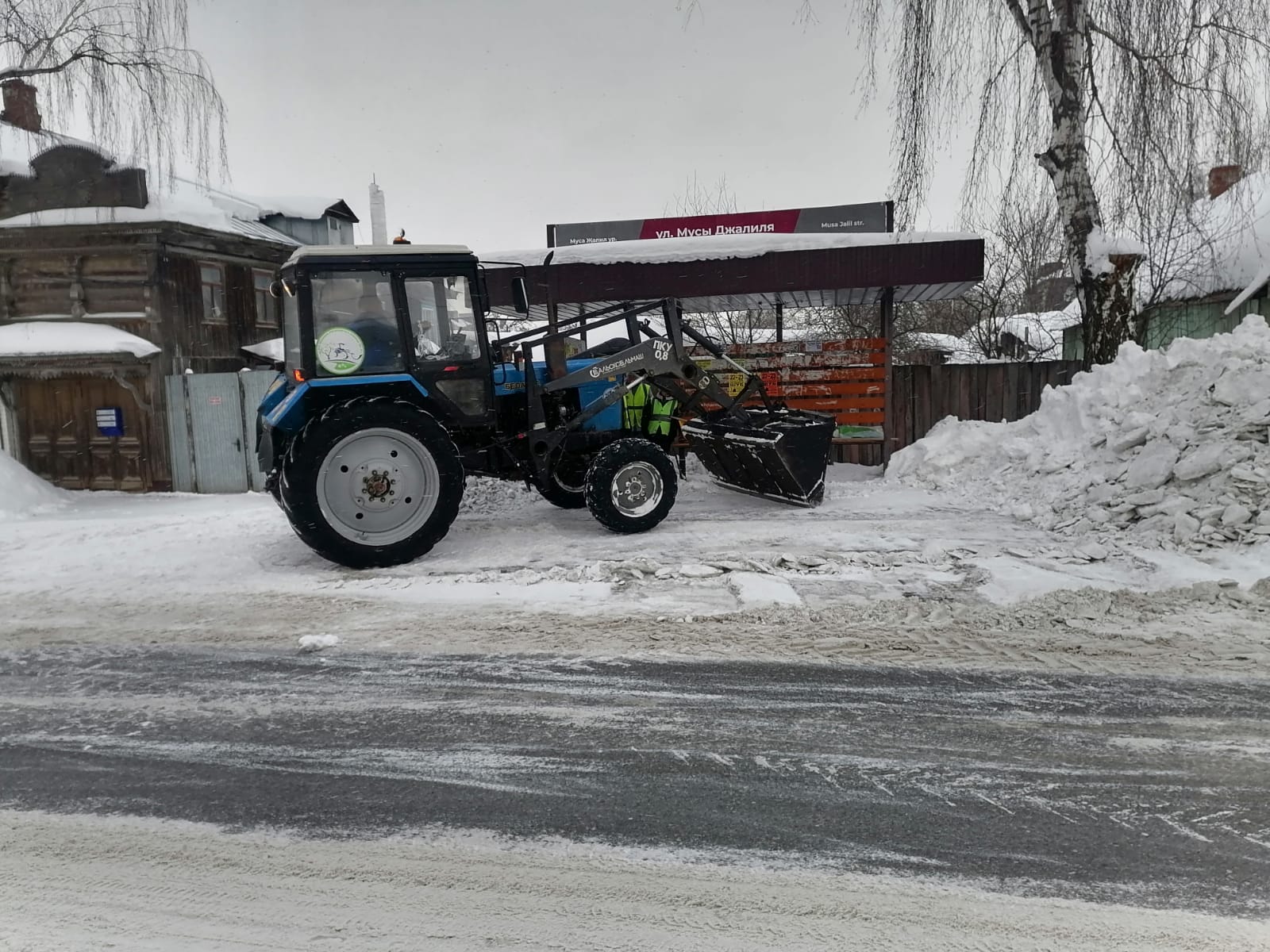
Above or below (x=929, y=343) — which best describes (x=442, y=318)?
below

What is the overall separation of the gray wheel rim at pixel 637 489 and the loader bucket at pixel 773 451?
1.46 m

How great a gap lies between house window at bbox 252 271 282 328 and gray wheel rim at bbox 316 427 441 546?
1258 cm

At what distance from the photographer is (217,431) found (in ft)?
46.3

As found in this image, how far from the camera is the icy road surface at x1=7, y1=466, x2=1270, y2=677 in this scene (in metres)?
4.52

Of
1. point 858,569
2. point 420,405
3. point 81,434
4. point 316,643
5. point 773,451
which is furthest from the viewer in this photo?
point 81,434

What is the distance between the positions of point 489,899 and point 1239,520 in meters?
6.07

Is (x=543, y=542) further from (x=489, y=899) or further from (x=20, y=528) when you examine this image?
(x=20, y=528)

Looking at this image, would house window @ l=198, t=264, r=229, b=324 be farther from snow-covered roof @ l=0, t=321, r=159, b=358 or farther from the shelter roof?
the shelter roof

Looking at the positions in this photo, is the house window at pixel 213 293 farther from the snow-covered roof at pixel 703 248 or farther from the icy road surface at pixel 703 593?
the icy road surface at pixel 703 593

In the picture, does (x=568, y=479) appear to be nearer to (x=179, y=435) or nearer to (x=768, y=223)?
(x=768, y=223)

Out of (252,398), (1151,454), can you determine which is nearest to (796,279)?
(1151,454)

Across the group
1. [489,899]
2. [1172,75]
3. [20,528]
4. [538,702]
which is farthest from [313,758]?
[1172,75]

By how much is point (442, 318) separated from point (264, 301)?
1296cm

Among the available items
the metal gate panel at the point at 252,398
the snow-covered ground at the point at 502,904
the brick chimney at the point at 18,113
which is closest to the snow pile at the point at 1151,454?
the snow-covered ground at the point at 502,904
